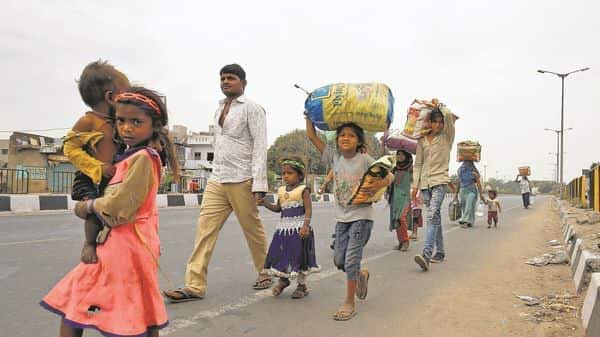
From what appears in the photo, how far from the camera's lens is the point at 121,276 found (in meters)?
2.26

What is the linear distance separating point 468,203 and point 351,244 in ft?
28.5

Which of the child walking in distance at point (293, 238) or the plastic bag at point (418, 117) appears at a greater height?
the plastic bag at point (418, 117)

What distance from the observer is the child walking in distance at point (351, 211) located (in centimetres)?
410

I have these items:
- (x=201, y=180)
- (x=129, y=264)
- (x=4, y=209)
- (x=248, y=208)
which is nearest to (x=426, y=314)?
(x=248, y=208)

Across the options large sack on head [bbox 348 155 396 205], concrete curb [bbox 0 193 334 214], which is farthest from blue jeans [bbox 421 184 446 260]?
concrete curb [bbox 0 193 334 214]

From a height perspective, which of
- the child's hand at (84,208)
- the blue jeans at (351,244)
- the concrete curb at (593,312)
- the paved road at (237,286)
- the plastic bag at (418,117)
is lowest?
the paved road at (237,286)

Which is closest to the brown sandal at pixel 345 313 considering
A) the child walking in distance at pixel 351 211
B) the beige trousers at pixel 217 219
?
the child walking in distance at pixel 351 211

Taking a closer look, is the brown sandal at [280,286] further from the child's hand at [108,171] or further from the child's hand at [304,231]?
the child's hand at [108,171]

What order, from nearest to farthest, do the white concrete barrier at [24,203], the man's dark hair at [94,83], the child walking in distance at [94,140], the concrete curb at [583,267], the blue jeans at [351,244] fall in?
the child walking in distance at [94,140], the man's dark hair at [94,83], the blue jeans at [351,244], the concrete curb at [583,267], the white concrete barrier at [24,203]

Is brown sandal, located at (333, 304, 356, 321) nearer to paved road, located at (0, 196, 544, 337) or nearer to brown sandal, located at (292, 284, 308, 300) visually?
paved road, located at (0, 196, 544, 337)

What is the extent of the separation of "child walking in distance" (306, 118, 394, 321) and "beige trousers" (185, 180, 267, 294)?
2.62 feet

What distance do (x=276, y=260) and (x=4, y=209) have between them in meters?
11.5

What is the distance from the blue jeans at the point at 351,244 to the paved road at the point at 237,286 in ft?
1.20

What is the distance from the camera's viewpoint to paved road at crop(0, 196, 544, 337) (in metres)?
3.63
